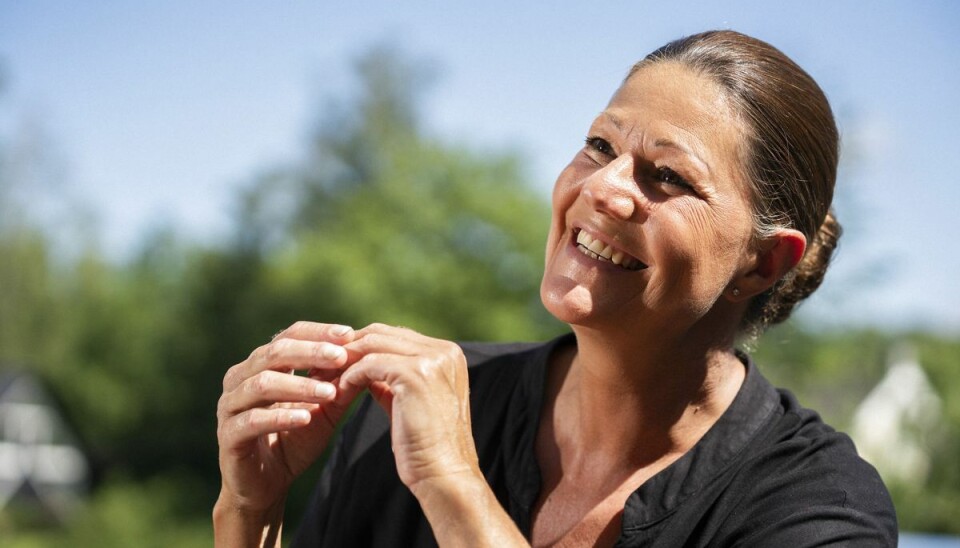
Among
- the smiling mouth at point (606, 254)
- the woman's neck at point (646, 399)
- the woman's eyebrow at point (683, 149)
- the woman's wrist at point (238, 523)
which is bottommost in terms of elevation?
the woman's neck at point (646, 399)

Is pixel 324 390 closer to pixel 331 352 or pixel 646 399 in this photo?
pixel 331 352

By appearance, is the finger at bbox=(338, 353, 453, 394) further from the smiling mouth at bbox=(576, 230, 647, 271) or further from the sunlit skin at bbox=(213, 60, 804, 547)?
the smiling mouth at bbox=(576, 230, 647, 271)

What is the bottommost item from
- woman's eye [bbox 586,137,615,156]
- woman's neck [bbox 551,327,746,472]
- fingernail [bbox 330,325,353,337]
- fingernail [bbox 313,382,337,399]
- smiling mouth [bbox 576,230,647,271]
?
woman's neck [bbox 551,327,746,472]

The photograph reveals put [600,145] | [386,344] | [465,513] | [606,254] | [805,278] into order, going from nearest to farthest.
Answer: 1. [465,513]
2. [386,344]
3. [606,254]
4. [600,145]
5. [805,278]

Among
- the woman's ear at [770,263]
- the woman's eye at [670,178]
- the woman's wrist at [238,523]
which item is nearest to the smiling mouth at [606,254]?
the woman's eye at [670,178]

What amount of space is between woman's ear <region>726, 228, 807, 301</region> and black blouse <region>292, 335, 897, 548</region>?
187 millimetres

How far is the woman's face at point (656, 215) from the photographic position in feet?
5.74

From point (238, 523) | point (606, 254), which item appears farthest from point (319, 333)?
point (606, 254)

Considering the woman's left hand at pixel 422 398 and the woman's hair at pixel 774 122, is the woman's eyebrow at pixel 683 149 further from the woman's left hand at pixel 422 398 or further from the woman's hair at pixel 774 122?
the woman's left hand at pixel 422 398

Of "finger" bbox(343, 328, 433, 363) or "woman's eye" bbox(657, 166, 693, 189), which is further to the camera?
"woman's eye" bbox(657, 166, 693, 189)

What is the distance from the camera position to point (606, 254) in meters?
1.76

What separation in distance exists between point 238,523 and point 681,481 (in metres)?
0.83

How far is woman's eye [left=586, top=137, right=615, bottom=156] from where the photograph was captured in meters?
1.86

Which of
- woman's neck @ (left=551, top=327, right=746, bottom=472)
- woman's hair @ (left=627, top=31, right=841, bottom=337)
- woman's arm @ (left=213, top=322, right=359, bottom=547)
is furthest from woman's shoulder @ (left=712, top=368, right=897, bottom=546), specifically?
woman's arm @ (left=213, top=322, right=359, bottom=547)
